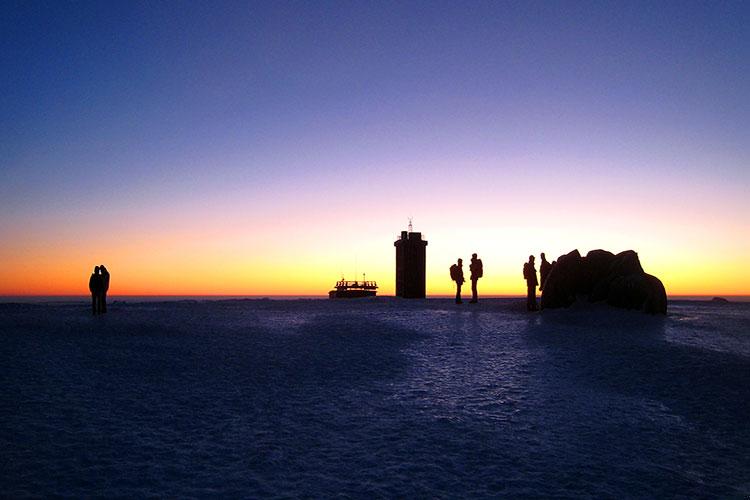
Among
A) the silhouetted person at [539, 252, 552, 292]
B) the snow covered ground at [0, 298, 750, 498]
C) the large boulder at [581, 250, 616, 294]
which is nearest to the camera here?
the snow covered ground at [0, 298, 750, 498]

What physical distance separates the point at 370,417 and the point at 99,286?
18696 mm

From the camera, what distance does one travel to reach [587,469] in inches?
236

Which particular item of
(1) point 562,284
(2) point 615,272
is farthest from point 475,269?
(2) point 615,272

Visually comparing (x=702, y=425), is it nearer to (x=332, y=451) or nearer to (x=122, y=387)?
(x=332, y=451)

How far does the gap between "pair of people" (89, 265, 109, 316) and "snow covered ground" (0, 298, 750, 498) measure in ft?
27.0

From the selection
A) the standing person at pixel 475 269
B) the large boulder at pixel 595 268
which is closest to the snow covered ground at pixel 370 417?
the large boulder at pixel 595 268

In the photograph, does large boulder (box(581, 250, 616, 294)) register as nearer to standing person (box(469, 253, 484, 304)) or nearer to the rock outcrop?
the rock outcrop

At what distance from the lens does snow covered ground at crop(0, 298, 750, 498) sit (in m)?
5.54

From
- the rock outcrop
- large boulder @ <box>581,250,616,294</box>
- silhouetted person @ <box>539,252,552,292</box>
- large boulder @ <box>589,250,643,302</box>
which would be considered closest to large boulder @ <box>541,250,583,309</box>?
the rock outcrop

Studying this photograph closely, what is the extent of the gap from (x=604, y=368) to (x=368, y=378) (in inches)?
200

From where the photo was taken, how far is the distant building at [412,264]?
43.3 m

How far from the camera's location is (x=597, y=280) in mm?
23484

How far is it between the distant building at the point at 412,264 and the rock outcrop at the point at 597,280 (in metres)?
20.0

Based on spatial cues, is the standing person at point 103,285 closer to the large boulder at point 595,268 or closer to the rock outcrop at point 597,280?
the rock outcrop at point 597,280
